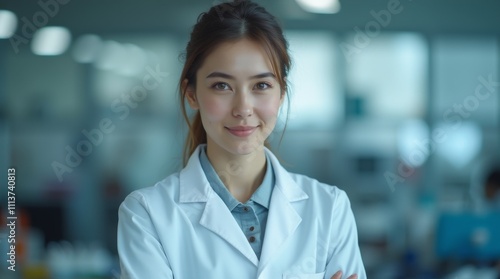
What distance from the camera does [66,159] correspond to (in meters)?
5.87

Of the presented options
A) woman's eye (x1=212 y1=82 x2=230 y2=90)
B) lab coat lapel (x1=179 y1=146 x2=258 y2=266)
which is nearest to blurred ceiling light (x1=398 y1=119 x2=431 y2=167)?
lab coat lapel (x1=179 y1=146 x2=258 y2=266)

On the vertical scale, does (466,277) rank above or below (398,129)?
below

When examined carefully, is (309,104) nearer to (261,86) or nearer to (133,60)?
(133,60)

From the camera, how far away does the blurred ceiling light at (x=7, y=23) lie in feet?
18.0

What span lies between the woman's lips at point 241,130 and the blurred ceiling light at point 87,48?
4.59m

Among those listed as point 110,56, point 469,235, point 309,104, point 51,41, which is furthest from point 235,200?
point 51,41

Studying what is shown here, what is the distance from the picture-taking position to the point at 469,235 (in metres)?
3.64

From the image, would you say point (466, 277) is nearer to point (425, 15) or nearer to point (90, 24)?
point (425, 15)

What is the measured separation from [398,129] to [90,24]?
2813 mm

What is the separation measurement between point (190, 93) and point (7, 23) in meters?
4.45

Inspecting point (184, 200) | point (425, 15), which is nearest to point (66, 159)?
point (425, 15)

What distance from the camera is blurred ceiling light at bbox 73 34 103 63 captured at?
5789mm

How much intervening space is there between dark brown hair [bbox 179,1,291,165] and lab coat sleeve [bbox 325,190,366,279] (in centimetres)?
32

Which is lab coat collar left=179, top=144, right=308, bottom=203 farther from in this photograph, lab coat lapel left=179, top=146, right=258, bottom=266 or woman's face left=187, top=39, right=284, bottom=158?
woman's face left=187, top=39, right=284, bottom=158
